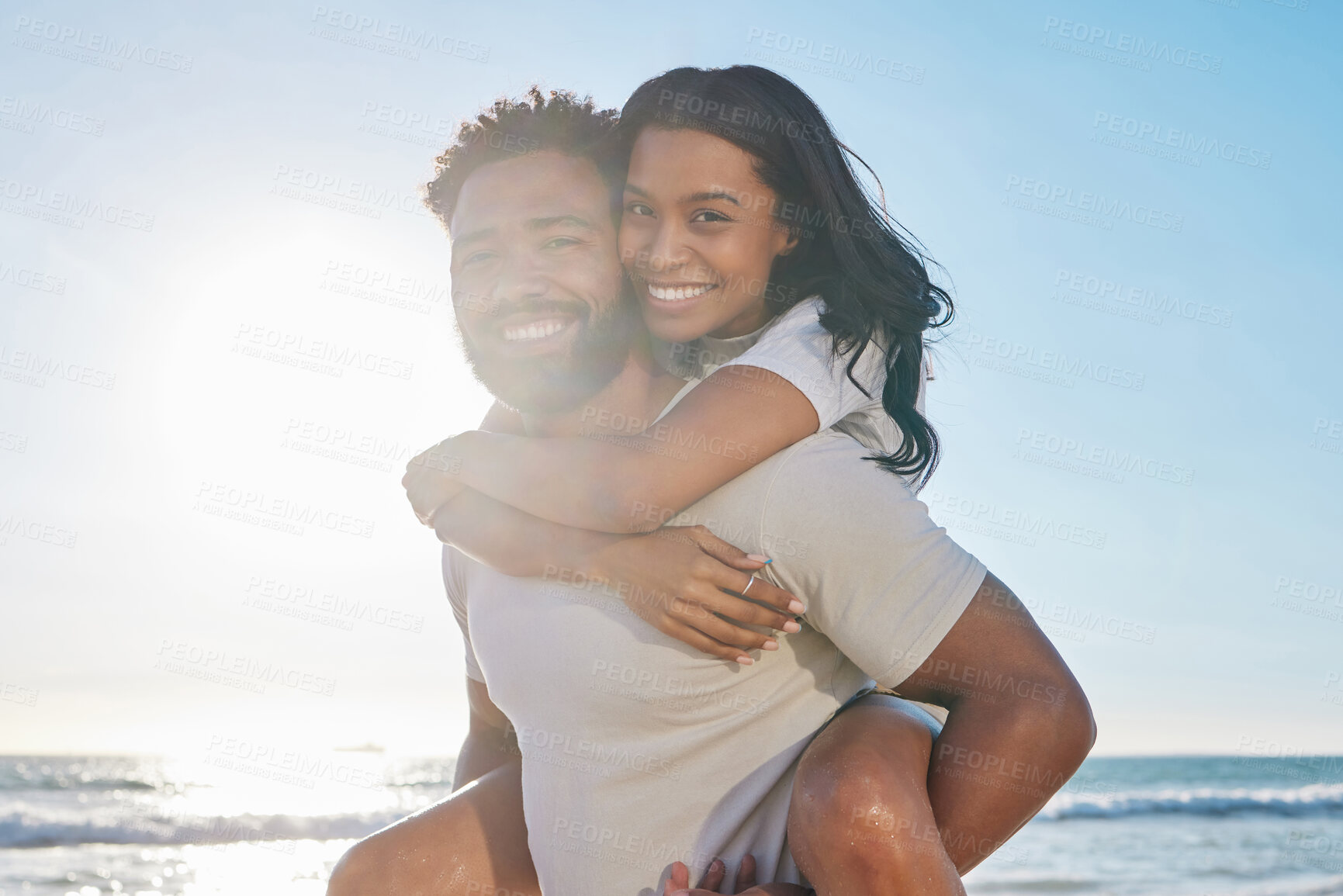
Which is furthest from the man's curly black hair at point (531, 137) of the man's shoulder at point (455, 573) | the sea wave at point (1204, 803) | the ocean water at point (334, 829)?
the sea wave at point (1204, 803)

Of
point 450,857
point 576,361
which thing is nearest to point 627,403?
point 576,361

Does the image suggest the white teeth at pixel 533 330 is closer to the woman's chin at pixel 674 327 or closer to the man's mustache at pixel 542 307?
the man's mustache at pixel 542 307

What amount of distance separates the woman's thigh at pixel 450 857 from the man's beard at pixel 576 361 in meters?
0.98

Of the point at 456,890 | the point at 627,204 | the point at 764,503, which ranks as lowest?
the point at 456,890

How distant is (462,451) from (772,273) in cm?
91

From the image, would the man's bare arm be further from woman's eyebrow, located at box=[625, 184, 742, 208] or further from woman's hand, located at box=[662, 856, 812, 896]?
woman's eyebrow, located at box=[625, 184, 742, 208]

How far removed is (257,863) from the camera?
31.5 feet

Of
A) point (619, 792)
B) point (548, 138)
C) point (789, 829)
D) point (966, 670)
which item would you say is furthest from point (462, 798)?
point (548, 138)

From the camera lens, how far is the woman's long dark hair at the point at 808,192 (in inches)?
96.5

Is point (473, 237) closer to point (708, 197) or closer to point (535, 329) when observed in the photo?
point (535, 329)

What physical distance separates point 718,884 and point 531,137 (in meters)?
1.90

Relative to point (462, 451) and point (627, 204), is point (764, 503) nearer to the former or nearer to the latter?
point (462, 451)

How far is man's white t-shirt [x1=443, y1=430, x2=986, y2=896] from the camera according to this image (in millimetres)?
1830

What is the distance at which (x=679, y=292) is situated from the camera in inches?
99.8
